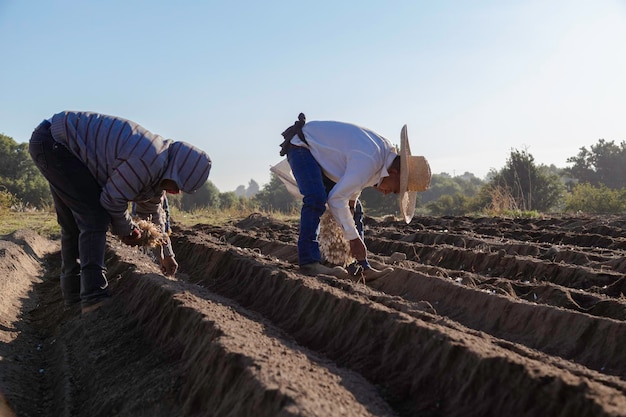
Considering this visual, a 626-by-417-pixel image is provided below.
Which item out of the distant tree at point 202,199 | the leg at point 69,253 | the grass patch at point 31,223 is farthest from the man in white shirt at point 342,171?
the distant tree at point 202,199

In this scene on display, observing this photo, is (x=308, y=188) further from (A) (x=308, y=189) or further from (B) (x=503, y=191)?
(B) (x=503, y=191)

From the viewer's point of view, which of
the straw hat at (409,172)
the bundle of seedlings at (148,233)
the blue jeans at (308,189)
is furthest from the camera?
the blue jeans at (308,189)

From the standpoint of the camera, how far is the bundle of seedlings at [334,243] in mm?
6367

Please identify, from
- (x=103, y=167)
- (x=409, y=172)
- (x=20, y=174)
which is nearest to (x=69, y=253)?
(x=103, y=167)

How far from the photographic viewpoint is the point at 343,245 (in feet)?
20.9

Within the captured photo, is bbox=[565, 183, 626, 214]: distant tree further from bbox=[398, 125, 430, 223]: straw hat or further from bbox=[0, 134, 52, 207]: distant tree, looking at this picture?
bbox=[0, 134, 52, 207]: distant tree

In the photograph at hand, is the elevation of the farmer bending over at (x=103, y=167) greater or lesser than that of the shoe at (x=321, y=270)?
greater

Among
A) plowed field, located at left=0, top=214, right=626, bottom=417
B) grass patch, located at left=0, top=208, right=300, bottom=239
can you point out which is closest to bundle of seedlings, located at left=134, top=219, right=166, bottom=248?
plowed field, located at left=0, top=214, right=626, bottom=417

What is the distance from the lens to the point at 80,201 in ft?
15.1

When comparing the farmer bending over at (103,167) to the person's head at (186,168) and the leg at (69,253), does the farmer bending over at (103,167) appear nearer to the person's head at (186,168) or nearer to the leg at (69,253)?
the person's head at (186,168)

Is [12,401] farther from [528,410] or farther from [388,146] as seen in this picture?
[388,146]

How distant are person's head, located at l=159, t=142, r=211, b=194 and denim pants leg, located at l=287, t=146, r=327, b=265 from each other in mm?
1254

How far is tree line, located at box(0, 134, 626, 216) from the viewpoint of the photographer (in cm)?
2118

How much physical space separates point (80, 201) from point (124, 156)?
53cm
